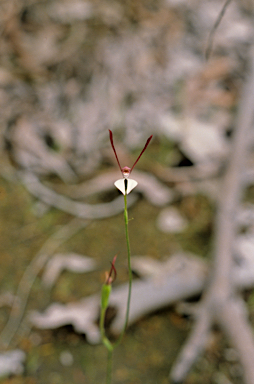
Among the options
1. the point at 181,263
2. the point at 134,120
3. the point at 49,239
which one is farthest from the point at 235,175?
the point at 49,239

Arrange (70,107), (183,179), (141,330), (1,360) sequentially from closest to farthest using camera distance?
(1,360), (141,330), (183,179), (70,107)

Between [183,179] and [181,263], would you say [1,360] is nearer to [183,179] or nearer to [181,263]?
[181,263]

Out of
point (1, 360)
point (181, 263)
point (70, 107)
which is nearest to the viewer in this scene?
point (1, 360)

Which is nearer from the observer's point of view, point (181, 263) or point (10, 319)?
point (10, 319)

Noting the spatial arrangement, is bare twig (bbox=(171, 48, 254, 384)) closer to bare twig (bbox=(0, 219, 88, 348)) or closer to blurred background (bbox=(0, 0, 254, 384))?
blurred background (bbox=(0, 0, 254, 384))

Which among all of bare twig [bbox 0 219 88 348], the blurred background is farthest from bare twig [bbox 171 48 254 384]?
bare twig [bbox 0 219 88 348]

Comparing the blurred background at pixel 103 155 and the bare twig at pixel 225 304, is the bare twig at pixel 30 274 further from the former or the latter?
the bare twig at pixel 225 304
